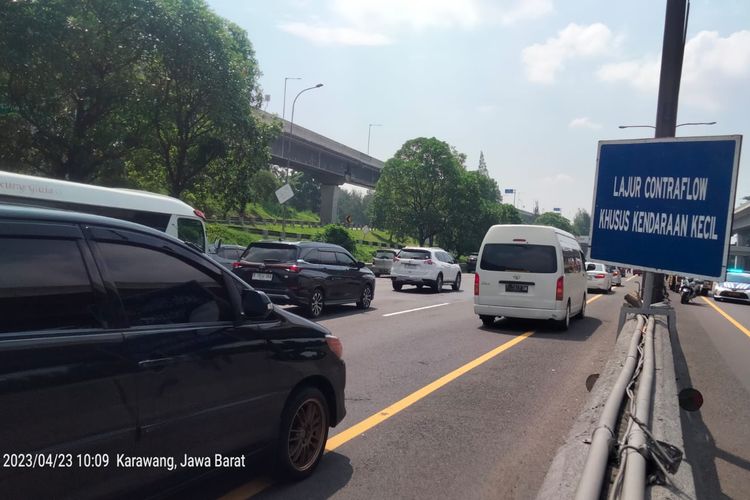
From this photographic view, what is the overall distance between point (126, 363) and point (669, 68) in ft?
28.4

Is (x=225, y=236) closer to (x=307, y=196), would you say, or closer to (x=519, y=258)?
(x=519, y=258)

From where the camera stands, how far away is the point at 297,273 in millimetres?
12766

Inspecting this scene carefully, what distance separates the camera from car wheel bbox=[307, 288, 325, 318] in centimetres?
1311

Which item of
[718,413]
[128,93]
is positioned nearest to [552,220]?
[128,93]

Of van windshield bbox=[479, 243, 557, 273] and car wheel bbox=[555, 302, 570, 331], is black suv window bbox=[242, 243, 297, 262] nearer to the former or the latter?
van windshield bbox=[479, 243, 557, 273]

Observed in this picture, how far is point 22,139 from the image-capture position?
1983 cm

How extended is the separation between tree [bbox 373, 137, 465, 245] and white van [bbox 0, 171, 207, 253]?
4163 centimetres

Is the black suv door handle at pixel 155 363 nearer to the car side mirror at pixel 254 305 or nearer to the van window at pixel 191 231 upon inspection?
the car side mirror at pixel 254 305

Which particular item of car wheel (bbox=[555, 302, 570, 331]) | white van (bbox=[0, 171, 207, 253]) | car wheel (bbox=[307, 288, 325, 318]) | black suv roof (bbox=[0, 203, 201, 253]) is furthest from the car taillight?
car wheel (bbox=[555, 302, 570, 331])

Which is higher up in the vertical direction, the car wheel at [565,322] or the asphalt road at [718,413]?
the car wheel at [565,322]

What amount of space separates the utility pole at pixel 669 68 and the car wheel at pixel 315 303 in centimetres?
698

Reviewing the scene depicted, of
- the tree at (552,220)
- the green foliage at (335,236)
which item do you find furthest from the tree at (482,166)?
the green foliage at (335,236)

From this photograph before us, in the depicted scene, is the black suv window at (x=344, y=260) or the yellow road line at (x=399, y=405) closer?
the yellow road line at (x=399, y=405)

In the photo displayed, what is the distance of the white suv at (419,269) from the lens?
22.8 metres
